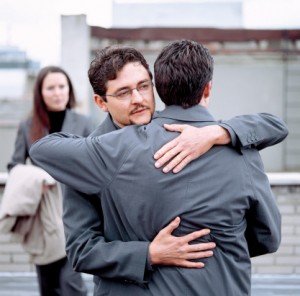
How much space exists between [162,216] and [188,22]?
996cm

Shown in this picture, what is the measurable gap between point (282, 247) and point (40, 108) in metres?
2.27

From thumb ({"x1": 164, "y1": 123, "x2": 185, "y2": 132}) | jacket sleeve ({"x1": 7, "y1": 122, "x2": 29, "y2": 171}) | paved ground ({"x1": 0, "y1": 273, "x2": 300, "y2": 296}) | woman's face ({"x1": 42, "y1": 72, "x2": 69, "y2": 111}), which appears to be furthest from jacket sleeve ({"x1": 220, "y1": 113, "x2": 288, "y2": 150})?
paved ground ({"x1": 0, "y1": 273, "x2": 300, "y2": 296})

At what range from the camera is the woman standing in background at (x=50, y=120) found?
3.48 meters

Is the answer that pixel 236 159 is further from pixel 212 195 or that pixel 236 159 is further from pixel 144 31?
pixel 144 31

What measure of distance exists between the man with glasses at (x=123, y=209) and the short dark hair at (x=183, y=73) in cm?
10

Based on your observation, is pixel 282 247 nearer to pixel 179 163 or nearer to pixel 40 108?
pixel 40 108

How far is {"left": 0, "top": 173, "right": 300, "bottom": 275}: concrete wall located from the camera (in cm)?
476

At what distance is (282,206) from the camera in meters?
4.77

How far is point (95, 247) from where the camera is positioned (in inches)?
65.8

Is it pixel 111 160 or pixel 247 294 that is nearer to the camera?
pixel 111 160

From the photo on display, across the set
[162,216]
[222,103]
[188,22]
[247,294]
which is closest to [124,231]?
[162,216]

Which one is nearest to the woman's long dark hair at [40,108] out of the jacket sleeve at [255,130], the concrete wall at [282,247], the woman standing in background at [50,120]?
the woman standing in background at [50,120]

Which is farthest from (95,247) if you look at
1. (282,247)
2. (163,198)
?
(282,247)

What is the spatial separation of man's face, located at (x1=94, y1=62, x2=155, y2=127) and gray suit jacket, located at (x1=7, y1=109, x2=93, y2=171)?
5.73 feet
